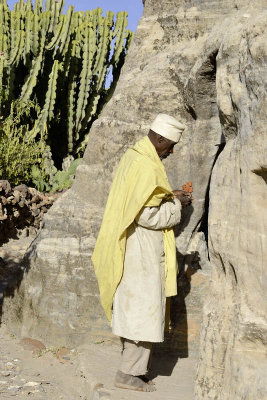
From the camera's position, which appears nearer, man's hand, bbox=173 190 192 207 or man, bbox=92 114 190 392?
man, bbox=92 114 190 392

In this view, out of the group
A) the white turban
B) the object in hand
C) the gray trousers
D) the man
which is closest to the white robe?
the man

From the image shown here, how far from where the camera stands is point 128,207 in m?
4.07

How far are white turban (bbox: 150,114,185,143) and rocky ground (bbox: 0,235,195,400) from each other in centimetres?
170

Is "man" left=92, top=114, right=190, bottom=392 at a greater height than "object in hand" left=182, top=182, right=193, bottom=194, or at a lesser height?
lesser

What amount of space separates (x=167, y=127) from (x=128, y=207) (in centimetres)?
58

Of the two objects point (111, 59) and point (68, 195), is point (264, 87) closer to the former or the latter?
point (68, 195)

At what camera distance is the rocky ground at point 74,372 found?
14.4 feet

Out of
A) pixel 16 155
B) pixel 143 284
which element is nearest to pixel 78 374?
pixel 143 284

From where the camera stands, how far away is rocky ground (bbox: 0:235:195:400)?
4.39 m

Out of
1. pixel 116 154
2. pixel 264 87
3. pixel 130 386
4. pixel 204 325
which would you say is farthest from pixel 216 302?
pixel 116 154

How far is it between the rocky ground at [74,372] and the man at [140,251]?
8.6 inches

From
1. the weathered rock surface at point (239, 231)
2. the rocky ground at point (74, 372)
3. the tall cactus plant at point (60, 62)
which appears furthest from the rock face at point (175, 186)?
the tall cactus plant at point (60, 62)

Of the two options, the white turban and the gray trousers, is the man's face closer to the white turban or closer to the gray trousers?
the white turban

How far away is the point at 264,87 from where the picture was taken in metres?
3.10
